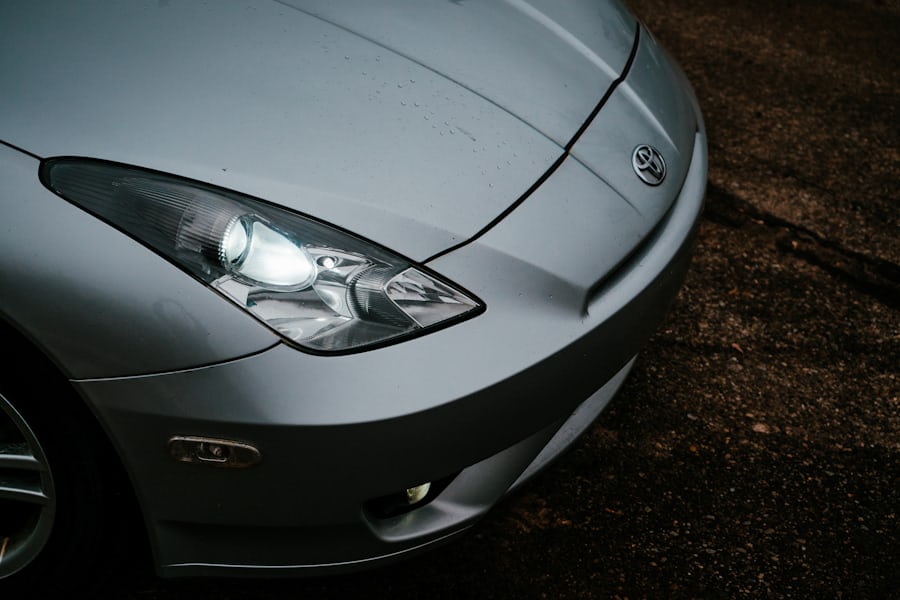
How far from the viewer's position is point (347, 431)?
1.47 metres

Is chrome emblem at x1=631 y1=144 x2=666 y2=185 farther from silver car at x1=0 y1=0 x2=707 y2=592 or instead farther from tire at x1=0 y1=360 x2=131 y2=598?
tire at x1=0 y1=360 x2=131 y2=598

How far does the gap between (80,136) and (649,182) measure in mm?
1127

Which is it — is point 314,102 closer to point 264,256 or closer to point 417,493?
point 264,256

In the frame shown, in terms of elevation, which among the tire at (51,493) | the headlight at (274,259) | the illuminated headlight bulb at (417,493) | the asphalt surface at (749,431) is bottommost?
the asphalt surface at (749,431)

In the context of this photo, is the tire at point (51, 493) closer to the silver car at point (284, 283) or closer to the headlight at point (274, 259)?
the silver car at point (284, 283)

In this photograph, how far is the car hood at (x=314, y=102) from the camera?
1.58 metres

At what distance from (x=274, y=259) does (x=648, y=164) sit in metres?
0.87

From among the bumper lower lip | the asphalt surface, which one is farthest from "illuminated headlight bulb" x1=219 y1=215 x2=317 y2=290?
the asphalt surface

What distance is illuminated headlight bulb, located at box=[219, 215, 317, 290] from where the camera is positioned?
153 centimetres

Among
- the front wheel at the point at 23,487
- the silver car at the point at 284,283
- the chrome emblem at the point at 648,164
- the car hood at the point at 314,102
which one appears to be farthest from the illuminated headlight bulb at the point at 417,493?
the chrome emblem at the point at 648,164

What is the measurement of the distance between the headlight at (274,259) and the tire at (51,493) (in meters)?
0.32

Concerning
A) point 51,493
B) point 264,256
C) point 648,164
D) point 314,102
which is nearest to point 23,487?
point 51,493

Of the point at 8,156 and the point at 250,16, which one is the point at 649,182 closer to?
the point at 250,16

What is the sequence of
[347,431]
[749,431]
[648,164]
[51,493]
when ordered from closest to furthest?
[347,431], [51,493], [648,164], [749,431]
